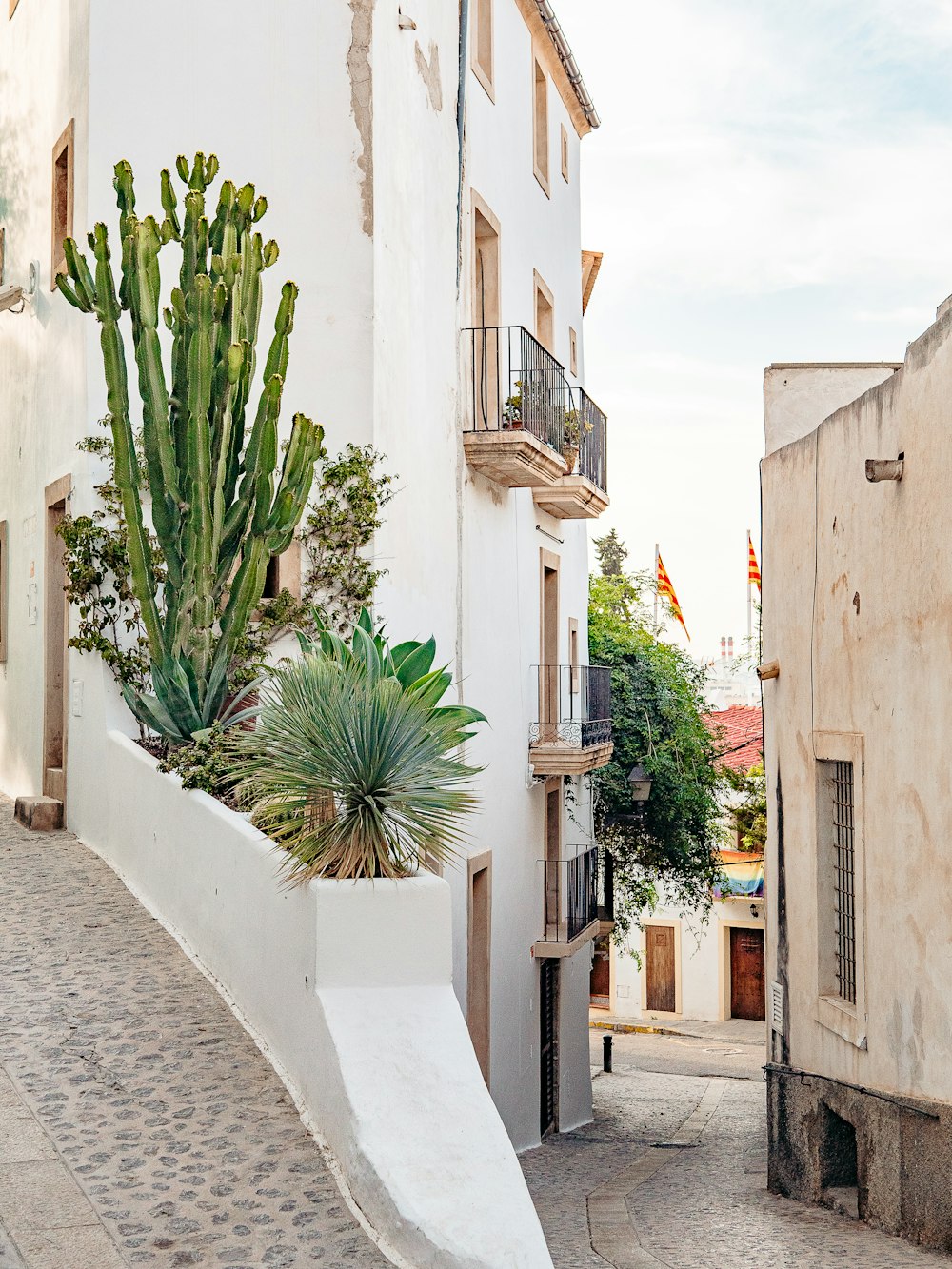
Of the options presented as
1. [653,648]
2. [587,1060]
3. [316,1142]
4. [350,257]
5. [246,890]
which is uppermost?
[350,257]

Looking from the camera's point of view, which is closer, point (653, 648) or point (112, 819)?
point (112, 819)

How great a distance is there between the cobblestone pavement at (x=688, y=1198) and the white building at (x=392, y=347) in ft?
3.49

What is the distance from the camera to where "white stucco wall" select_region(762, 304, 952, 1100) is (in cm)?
942

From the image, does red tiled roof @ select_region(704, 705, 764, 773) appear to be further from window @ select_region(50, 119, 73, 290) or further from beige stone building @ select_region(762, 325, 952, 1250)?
window @ select_region(50, 119, 73, 290)

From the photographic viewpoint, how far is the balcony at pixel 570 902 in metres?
17.5

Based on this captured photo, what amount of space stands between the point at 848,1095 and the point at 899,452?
494cm

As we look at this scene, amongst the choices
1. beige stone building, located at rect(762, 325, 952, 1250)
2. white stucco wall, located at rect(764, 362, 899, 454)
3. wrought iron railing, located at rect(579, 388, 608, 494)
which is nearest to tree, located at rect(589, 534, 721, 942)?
wrought iron railing, located at rect(579, 388, 608, 494)

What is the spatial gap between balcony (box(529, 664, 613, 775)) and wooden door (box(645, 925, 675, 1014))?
595 inches

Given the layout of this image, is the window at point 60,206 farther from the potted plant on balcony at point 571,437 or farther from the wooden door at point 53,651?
the potted plant on balcony at point 571,437

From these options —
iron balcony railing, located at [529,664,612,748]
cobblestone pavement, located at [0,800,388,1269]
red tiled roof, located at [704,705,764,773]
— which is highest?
iron balcony railing, located at [529,664,612,748]

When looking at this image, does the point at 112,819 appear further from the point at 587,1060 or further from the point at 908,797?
the point at 587,1060

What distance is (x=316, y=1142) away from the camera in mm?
6195

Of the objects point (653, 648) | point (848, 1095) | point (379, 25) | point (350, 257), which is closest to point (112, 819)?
point (350, 257)

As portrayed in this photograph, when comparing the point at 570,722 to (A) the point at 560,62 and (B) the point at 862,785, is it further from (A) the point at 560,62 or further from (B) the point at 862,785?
(A) the point at 560,62
